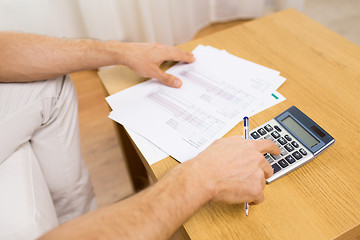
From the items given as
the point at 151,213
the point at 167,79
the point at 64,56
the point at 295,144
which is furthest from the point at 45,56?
the point at 295,144

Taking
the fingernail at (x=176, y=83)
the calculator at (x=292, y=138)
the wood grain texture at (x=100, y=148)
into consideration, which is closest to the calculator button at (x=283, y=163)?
the calculator at (x=292, y=138)

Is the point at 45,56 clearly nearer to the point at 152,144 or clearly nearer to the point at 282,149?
the point at 152,144

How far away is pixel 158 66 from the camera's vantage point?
893 mm

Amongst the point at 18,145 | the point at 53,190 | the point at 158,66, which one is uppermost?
the point at 158,66

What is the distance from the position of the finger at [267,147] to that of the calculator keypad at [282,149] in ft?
0.06

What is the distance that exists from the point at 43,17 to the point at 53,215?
129 cm

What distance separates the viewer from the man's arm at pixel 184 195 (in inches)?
20.7

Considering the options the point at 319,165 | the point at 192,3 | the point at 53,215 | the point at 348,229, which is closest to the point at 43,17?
the point at 192,3

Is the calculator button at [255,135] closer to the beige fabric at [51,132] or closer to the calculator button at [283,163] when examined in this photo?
the calculator button at [283,163]

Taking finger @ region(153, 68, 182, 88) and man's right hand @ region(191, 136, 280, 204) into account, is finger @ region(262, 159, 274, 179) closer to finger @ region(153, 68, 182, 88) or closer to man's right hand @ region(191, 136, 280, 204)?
man's right hand @ region(191, 136, 280, 204)

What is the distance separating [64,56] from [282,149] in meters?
0.64

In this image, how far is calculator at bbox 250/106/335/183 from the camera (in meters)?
0.64

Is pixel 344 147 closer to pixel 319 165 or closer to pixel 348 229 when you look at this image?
pixel 319 165

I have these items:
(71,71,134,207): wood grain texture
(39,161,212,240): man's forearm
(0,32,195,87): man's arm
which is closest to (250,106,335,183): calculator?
(39,161,212,240): man's forearm
